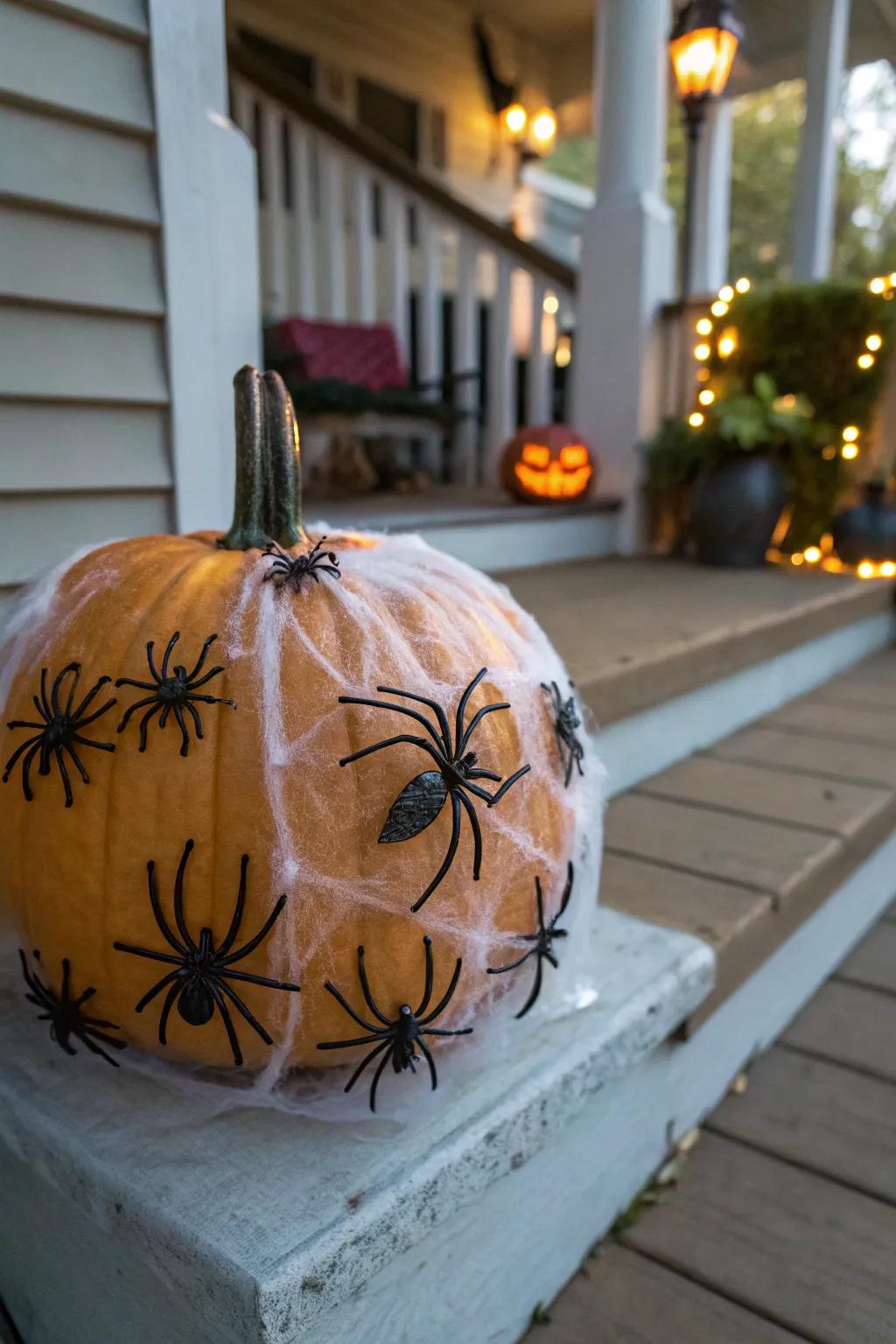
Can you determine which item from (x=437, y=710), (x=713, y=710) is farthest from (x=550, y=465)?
(x=437, y=710)

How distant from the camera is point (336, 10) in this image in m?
4.70

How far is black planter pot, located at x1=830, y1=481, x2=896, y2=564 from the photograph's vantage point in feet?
9.33

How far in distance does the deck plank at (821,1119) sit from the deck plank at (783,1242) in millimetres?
25

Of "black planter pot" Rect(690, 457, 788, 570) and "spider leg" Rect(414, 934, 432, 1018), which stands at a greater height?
"black planter pot" Rect(690, 457, 788, 570)

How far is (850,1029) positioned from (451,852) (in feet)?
2.86

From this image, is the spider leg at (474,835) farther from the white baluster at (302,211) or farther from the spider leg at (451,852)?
the white baluster at (302,211)

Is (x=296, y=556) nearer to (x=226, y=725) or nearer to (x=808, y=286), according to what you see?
(x=226, y=725)

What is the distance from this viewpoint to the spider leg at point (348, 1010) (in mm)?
623

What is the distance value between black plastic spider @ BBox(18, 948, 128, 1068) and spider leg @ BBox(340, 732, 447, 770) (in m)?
0.26

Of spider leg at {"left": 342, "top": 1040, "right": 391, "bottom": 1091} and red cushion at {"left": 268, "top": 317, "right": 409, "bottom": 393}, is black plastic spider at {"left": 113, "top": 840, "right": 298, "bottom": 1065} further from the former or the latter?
red cushion at {"left": 268, "top": 317, "right": 409, "bottom": 393}

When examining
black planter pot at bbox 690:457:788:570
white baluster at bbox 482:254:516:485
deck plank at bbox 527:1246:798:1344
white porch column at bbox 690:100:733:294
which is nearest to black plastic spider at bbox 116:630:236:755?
deck plank at bbox 527:1246:798:1344

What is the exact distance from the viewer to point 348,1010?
2.05ft

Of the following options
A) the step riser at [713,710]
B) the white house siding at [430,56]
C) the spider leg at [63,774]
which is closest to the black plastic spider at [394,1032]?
the spider leg at [63,774]

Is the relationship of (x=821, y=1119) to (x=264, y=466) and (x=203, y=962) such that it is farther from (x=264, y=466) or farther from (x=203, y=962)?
(x=264, y=466)
